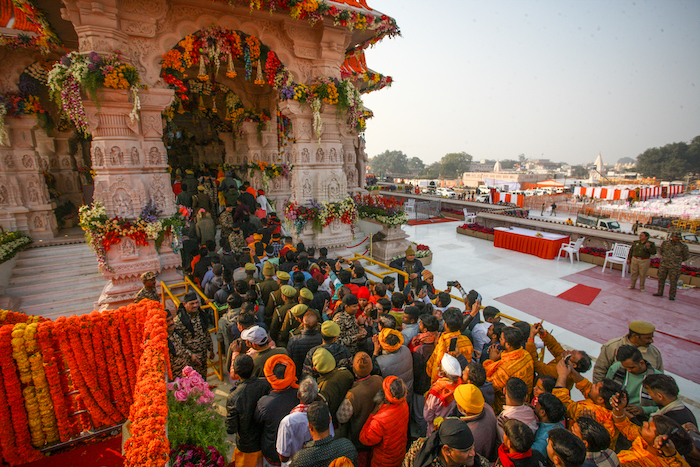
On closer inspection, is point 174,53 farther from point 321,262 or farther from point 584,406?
point 584,406

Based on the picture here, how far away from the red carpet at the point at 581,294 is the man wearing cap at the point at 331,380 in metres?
7.76

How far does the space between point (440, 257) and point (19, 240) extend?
12447 mm

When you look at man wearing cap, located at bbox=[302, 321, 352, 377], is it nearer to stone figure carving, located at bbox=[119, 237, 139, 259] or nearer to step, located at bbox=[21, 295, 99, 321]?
step, located at bbox=[21, 295, 99, 321]

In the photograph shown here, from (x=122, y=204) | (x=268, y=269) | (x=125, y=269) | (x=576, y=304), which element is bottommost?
(x=576, y=304)

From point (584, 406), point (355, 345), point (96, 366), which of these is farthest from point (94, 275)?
point (584, 406)

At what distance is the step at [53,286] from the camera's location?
698 centimetres

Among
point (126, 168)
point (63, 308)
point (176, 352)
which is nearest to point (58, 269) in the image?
point (63, 308)

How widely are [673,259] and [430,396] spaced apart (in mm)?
8821

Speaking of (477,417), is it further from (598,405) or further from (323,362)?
(323,362)

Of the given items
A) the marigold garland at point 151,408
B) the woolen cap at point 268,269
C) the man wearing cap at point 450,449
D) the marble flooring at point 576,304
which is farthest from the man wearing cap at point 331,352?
the marble flooring at point 576,304

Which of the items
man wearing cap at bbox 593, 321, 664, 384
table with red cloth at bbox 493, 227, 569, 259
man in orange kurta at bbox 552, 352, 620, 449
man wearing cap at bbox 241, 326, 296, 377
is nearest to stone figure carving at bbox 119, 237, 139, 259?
man wearing cap at bbox 241, 326, 296, 377

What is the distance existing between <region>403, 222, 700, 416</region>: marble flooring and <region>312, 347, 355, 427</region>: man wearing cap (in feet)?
17.5

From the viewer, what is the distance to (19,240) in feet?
26.6

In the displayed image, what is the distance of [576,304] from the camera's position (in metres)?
7.95
